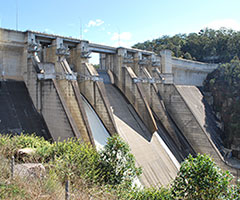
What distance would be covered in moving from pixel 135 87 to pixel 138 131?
3898 millimetres

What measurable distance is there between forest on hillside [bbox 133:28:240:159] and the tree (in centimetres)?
1786

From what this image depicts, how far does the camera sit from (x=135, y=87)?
18422mm

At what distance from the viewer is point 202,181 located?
604 cm

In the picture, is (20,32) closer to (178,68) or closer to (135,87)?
(135,87)

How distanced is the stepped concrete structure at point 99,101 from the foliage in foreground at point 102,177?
334 cm

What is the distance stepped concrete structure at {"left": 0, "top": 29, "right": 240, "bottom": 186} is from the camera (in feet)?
39.7

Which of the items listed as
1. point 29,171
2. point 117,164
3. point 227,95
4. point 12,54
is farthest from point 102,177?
point 227,95

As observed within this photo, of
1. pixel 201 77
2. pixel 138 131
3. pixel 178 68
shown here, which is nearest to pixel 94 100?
pixel 138 131

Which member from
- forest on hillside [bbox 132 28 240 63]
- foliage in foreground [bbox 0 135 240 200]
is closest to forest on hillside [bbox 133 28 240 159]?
forest on hillside [bbox 132 28 240 63]

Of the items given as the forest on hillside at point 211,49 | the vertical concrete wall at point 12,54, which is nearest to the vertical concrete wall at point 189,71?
the forest on hillside at point 211,49

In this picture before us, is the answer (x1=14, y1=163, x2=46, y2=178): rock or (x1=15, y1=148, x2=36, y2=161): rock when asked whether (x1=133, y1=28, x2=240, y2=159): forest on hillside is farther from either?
(x1=14, y1=163, x2=46, y2=178): rock

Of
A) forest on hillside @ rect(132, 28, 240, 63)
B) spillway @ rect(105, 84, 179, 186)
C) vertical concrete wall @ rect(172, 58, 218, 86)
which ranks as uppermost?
forest on hillside @ rect(132, 28, 240, 63)

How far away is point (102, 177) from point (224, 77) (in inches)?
1046

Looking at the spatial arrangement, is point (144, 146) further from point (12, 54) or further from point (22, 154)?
point (12, 54)
